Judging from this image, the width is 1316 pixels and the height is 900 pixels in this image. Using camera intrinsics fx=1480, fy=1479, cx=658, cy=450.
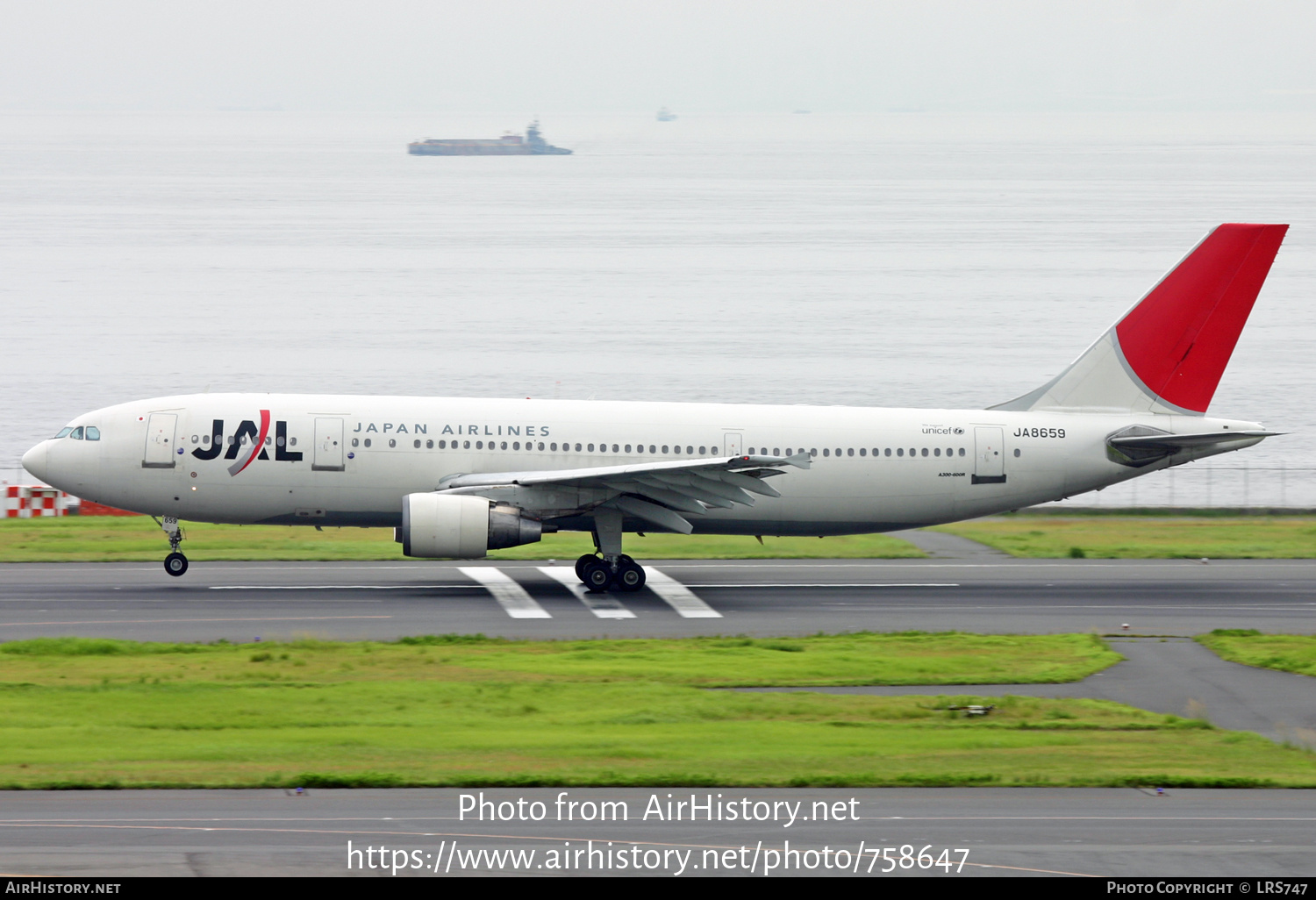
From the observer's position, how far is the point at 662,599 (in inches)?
1271

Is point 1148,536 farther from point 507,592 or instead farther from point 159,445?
point 159,445

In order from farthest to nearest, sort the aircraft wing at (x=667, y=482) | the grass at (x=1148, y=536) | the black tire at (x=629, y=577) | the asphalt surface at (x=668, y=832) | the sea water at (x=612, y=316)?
1. the sea water at (x=612, y=316)
2. the grass at (x=1148, y=536)
3. the black tire at (x=629, y=577)
4. the aircraft wing at (x=667, y=482)
5. the asphalt surface at (x=668, y=832)

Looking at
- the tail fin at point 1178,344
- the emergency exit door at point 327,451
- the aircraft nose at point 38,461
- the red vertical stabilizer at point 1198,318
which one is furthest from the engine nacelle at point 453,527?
the red vertical stabilizer at point 1198,318

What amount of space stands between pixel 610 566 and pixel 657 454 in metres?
2.79

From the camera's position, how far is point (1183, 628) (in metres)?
29.6

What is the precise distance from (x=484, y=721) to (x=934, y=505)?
1642 centimetres

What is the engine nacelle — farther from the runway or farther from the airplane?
the runway

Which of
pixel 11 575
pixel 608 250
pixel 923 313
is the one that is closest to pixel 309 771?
pixel 11 575

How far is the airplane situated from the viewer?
32031 mm

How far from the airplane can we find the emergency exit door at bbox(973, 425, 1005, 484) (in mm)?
45

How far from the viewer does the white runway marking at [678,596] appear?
30.7m

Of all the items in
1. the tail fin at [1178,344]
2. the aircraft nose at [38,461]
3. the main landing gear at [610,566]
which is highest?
the tail fin at [1178,344]

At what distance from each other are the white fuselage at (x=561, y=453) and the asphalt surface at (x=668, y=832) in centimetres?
1595

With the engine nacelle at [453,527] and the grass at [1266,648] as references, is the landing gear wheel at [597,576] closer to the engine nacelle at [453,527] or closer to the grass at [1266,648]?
the engine nacelle at [453,527]
